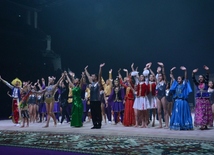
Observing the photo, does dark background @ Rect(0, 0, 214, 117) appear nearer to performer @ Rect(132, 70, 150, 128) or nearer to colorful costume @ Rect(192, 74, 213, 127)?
performer @ Rect(132, 70, 150, 128)

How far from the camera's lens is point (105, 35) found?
18906mm

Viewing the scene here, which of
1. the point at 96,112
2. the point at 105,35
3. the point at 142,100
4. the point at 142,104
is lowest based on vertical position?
the point at 96,112

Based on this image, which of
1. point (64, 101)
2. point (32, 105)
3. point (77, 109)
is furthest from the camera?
point (32, 105)

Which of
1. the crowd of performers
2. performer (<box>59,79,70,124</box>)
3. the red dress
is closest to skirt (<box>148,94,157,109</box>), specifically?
the crowd of performers

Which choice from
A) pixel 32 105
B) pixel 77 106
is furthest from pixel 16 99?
pixel 77 106

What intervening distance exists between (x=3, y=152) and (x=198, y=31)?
578 inches

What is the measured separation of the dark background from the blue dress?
9706 mm

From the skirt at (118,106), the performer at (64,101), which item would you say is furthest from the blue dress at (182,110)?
the performer at (64,101)

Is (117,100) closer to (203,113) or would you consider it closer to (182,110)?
(182,110)

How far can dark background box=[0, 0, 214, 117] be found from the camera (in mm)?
14850

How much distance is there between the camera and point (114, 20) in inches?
720

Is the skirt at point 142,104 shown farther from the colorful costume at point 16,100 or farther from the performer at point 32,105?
the performer at point 32,105

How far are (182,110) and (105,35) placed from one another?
12.9 meters

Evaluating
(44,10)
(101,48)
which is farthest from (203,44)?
(44,10)
